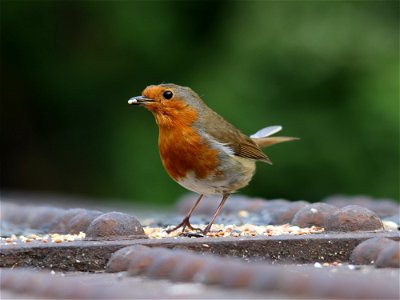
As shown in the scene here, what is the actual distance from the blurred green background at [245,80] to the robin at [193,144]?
434 cm

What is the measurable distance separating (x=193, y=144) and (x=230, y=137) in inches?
16.9

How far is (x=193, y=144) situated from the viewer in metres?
4.32

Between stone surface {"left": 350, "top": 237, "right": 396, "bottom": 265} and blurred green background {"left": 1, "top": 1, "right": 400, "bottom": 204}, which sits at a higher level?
stone surface {"left": 350, "top": 237, "right": 396, "bottom": 265}

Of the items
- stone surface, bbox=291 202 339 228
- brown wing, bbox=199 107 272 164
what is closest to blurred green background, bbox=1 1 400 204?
brown wing, bbox=199 107 272 164

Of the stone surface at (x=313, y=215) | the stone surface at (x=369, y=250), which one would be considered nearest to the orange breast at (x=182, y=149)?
the stone surface at (x=313, y=215)

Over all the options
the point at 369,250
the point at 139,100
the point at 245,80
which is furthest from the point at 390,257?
the point at 245,80

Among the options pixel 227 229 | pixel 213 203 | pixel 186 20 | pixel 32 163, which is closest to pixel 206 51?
pixel 186 20

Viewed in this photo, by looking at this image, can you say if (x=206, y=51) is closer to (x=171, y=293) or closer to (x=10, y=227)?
(x=10, y=227)

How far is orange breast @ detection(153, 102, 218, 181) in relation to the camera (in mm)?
4246

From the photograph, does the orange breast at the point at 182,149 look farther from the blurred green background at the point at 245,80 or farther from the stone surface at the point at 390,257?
the blurred green background at the point at 245,80

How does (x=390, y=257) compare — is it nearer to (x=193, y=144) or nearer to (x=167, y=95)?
(x=193, y=144)

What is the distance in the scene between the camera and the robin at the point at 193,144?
4266mm

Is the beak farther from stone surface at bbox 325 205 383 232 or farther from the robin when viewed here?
stone surface at bbox 325 205 383 232

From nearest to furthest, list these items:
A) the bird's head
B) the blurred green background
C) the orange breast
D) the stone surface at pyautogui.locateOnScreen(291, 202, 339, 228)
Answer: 1. the stone surface at pyautogui.locateOnScreen(291, 202, 339, 228)
2. the orange breast
3. the bird's head
4. the blurred green background
